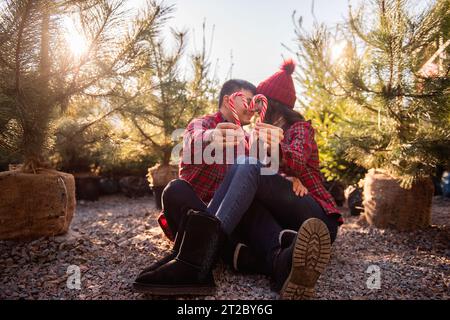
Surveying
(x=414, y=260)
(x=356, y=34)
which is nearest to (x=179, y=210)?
(x=414, y=260)

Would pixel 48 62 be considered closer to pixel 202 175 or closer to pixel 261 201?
pixel 202 175

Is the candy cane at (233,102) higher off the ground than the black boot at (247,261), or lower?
higher

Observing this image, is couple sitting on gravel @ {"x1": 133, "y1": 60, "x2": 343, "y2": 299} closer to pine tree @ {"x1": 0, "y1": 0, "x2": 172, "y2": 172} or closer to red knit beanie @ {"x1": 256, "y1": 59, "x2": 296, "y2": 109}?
red knit beanie @ {"x1": 256, "y1": 59, "x2": 296, "y2": 109}

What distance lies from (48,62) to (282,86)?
146 cm

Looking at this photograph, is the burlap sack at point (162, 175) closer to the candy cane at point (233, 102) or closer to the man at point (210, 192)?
the man at point (210, 192)

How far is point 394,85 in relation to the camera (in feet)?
8.02

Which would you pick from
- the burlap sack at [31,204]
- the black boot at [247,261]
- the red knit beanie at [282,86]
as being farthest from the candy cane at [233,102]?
the burlap sack at [31,204]

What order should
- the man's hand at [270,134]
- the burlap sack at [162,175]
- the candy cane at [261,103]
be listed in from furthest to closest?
the burlap sack at [162,175] < the candy cane at [261,103] < the man's hand at [270,134]

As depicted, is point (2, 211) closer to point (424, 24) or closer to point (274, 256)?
point (274, 256)

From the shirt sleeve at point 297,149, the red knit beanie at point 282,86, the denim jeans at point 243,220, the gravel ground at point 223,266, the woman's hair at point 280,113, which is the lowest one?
the gravel ground at point 223,266

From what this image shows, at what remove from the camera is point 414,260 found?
87.0 inches

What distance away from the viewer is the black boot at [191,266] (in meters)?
1.55

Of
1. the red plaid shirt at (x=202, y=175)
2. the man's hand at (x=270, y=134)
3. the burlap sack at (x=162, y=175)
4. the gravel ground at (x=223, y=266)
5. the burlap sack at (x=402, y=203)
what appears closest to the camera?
the gravel ground at (x=223, y=266)
